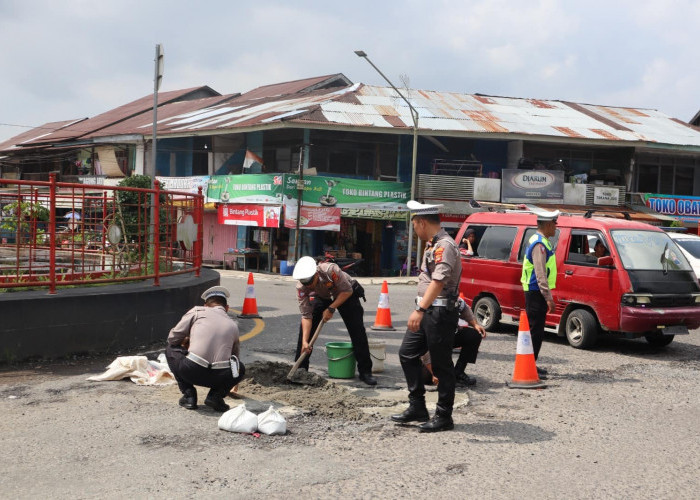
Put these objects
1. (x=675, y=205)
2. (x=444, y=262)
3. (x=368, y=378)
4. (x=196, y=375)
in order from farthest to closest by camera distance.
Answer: (x=675, y=205)
(x=368, y=378)
(x=196, y=375)
(x=444, y=262)

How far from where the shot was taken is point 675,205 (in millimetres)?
33094

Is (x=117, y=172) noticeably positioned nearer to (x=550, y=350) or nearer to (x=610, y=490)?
(x=550, y=350)

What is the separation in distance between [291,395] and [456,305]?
1923 mm

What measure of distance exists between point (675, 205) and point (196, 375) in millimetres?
31668

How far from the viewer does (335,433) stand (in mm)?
5758

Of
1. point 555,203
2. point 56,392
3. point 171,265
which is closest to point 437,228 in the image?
point 56,392

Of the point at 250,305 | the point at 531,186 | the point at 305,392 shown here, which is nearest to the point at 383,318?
the point at 250,305

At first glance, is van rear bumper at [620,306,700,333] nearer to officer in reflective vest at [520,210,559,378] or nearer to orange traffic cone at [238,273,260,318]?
officer in reflective vest at [520,210,559,378]

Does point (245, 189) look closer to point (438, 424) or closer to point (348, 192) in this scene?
point (348, 192)

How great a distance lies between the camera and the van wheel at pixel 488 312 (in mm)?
11906

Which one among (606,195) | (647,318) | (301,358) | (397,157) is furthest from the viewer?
(606,195)

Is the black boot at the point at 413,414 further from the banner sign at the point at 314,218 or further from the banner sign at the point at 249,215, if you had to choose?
the banner sign at the point at 249,215

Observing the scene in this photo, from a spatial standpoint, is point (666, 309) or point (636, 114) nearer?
point (666, 309)

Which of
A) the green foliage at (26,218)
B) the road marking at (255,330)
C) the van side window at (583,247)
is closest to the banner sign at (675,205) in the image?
the van side window at (583,247)
